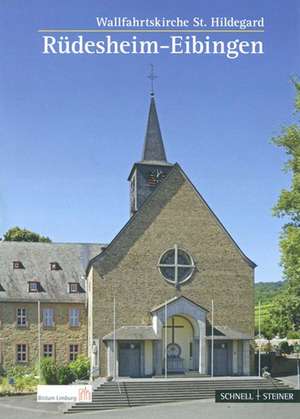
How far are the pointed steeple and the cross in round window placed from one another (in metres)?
8.57

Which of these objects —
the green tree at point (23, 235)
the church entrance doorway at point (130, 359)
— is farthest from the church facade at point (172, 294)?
the green tree at point (23, 235)

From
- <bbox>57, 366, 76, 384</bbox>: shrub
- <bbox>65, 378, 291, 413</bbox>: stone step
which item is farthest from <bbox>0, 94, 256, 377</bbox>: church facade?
<bbox>65, 378, 291, 413</bbox>: stone step

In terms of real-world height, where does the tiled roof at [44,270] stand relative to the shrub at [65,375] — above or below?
above

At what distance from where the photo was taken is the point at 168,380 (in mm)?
35125

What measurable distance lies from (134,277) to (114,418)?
591 inches

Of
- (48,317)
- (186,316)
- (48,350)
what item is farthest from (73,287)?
(186,316)

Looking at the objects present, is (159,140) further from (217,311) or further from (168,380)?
(168,380)

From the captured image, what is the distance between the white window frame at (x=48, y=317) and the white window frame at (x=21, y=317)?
1.32m

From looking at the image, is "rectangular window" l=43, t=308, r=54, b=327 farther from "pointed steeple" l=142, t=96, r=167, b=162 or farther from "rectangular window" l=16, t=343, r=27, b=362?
"pointed steeple" l=142, t=96, r=167, b=162

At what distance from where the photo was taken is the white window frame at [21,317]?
144 ft

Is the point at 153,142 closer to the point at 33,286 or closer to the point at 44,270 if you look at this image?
the point at 44,270

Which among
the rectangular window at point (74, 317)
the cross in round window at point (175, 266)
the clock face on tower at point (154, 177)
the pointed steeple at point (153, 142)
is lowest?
the rectangular window at point (74, 317)

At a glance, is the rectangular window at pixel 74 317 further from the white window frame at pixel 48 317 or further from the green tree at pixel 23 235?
the green tree at pixel 23 235

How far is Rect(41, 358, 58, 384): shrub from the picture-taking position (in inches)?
1455
